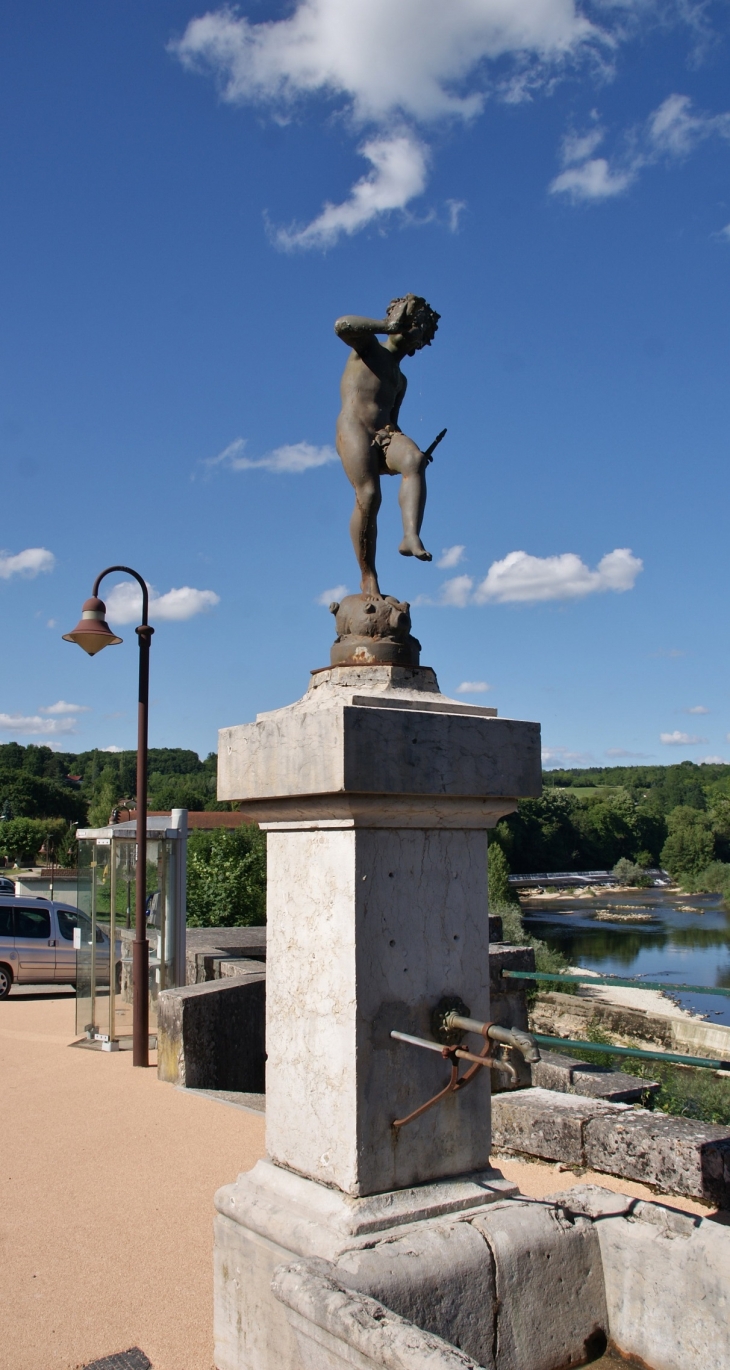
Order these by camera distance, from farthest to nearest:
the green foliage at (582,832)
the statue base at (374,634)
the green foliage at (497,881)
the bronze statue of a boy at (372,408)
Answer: the green foliage at (582,832)
the green foliage at (497,881)
the bronze statue of a boy at (372,408)
the statue base at (374,634)

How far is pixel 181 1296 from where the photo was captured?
3664 millimetres

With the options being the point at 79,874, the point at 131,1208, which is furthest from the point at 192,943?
the point at 131,1208

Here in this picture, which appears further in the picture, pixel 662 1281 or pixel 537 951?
pixel 537 951

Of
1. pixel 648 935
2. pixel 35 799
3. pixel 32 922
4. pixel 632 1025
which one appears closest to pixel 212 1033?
pixel 32 922

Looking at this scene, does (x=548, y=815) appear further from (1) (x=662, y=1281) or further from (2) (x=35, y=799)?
(1) (x=662, y=1281)

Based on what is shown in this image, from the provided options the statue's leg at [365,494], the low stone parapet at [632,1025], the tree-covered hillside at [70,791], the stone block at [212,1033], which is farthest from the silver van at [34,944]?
the tree-covered hillside at [70,791]

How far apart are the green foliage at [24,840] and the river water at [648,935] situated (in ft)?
88.3

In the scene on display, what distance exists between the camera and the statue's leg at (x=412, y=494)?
3.21m

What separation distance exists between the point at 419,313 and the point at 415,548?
2.74 ft

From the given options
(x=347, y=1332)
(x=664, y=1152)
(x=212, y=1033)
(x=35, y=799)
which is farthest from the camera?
(x=35, y=799)

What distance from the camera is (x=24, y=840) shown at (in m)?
52.2

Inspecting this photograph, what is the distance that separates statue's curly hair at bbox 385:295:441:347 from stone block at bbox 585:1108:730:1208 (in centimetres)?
335

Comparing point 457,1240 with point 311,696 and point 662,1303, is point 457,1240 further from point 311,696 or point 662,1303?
point 311,696

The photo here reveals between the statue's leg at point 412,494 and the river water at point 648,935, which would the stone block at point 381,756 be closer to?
the statue's leg at point 412,494
